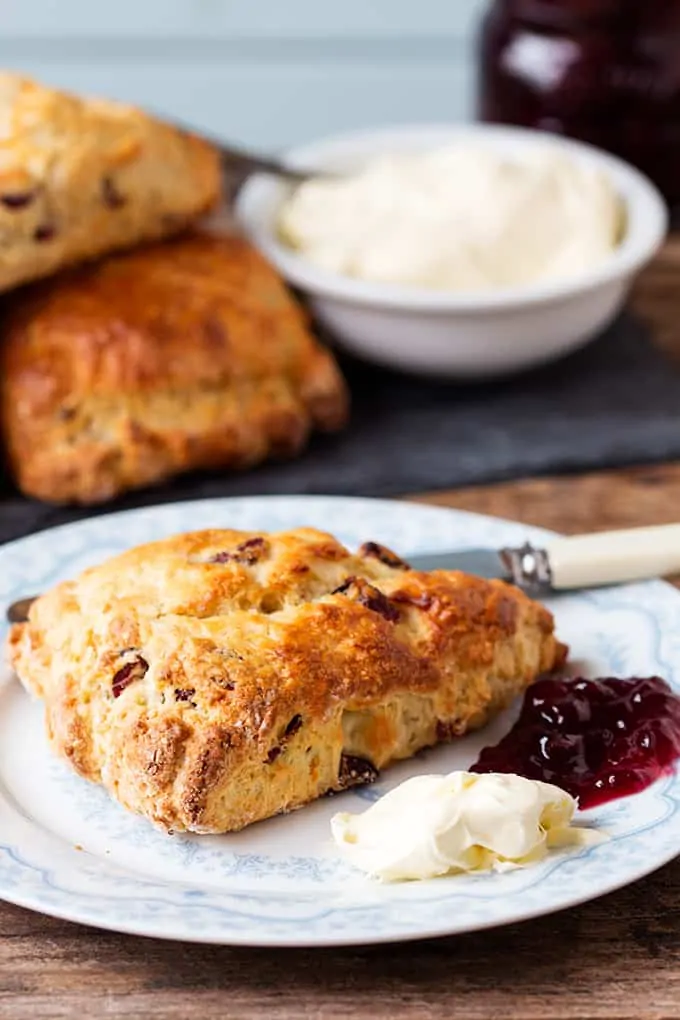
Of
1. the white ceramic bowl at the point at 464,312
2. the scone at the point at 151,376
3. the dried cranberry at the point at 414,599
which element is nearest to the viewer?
the dried cranberry at the point at 414,599

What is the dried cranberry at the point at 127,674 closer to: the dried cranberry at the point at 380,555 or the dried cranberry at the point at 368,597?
the dried cranberry at the point at 368,597

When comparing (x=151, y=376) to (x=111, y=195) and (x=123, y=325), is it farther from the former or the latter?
(x=111, y=195)

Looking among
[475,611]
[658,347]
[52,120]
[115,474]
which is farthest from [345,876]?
[658,347]

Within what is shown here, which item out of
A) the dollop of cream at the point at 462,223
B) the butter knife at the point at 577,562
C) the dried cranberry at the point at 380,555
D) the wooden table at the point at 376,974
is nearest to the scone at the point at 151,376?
the dollop of cream at the point at 462,223

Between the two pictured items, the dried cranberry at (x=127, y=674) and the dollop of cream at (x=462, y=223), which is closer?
the dried cranberry at (x=127, y=674)

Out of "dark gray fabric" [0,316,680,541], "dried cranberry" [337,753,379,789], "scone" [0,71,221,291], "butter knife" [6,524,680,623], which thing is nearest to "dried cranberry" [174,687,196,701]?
"dried cranberry" [337,753,379,789]

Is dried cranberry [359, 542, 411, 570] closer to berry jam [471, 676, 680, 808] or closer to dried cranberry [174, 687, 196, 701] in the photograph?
berry jam [471, 676, 680, 808]
